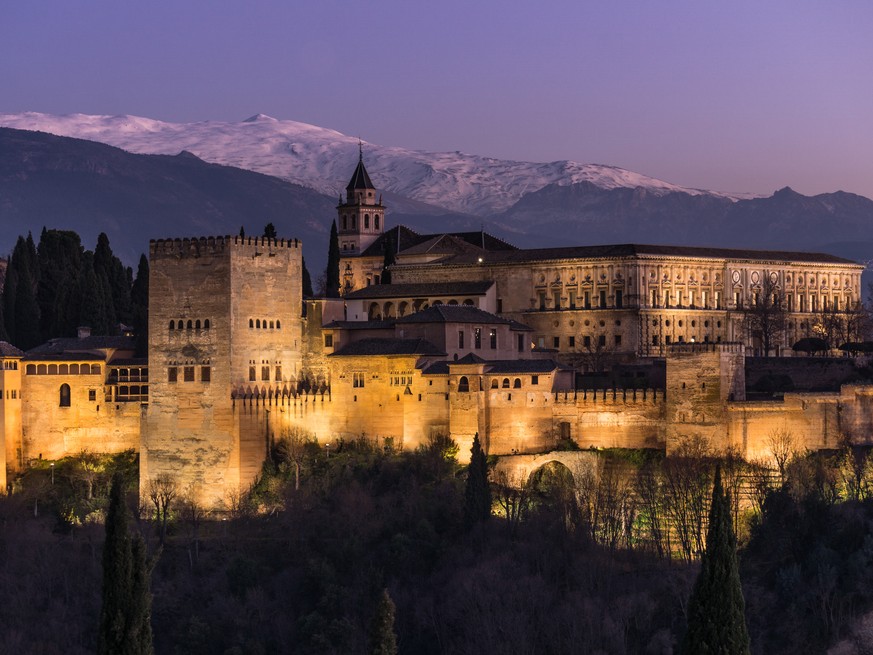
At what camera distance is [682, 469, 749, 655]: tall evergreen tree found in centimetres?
3938

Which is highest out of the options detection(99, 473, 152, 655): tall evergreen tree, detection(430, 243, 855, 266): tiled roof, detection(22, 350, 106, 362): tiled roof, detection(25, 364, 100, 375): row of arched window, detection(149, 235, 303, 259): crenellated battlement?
detection(430, 243, 855, 266): tiled roof

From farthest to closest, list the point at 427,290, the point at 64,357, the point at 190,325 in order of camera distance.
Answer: the point at 427,290, the point at 64,357, the point at 190,325

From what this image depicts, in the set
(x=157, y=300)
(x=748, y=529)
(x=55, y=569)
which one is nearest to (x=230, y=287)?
(x=157, y=300)

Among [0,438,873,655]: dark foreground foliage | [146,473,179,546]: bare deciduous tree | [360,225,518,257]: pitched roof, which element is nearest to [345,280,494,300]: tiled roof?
[360,225,518,257]: pitched roof

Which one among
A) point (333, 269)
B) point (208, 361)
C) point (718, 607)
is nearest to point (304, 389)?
point (208, 361)

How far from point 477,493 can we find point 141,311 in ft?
67.0

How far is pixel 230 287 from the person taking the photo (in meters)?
59.2

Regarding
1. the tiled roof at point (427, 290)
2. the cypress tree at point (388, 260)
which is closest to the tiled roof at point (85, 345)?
the tiled roof at point (427, 290)

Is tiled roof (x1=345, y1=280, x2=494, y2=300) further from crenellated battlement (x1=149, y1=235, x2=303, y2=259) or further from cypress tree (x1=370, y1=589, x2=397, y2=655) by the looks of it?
cypress tree (x1=370, y1=589, x2=397, y2=655)

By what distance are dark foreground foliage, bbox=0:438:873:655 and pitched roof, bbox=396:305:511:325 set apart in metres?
5.82

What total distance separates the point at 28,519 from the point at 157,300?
27.6 ft

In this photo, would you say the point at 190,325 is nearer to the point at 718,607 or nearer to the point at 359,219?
the point at 718,607

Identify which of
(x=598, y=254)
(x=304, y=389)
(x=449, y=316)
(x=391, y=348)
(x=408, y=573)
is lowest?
(x=408, y=573)

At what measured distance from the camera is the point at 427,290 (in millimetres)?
74375
